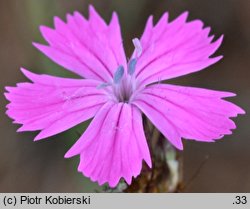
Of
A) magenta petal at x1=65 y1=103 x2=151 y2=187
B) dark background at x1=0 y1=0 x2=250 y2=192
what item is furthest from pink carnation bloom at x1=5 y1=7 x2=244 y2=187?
dark background at x1=0 y1=0 x2=250 y2=192

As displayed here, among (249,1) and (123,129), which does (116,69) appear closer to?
(123,129)

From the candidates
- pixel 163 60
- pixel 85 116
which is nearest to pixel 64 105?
pixel 85 116

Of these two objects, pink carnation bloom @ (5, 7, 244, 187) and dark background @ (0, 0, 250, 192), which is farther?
dark background @ (0, 0, 250, 192)

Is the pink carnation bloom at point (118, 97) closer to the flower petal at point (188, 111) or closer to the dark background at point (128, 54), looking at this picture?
the flower petal at point (188, 111)

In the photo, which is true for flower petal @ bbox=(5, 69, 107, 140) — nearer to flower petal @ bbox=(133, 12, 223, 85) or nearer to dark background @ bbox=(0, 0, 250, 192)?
flower petal @ bbox=(133, 12, 223, 85)

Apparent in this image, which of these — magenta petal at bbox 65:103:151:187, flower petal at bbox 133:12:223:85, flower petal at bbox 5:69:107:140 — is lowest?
magenta petal at bbox 65:103:151:187

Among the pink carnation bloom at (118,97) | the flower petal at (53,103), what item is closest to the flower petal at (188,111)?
the pink carnation bloom at (118,97)
